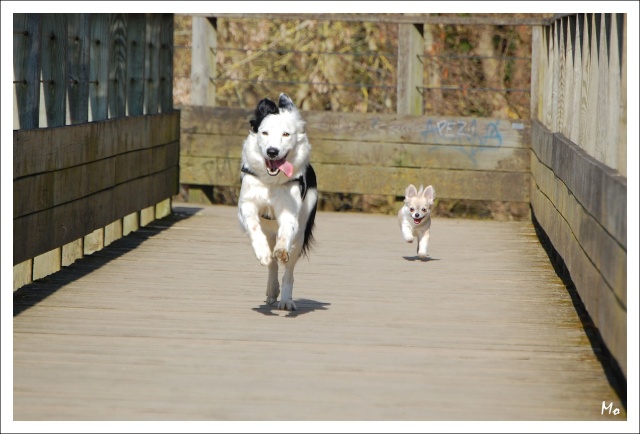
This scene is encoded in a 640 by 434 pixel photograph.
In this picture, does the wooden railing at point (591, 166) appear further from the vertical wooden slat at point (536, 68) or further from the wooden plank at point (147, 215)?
the wooden plank at point (147, 215)

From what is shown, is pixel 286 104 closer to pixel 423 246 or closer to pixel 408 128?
pixel 423 246

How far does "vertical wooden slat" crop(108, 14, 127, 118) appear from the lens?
12.0m

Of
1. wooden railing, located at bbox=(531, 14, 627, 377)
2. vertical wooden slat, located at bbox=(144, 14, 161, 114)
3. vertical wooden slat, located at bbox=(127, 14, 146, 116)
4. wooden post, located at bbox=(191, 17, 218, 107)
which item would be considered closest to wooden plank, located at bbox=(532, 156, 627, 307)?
wooden railing, located at bbox=(531, 14, 627, 377)

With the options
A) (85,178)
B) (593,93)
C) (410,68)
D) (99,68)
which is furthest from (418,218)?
(410,68)

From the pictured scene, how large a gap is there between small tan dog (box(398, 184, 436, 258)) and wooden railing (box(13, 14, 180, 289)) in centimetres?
275

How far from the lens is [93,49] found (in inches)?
449

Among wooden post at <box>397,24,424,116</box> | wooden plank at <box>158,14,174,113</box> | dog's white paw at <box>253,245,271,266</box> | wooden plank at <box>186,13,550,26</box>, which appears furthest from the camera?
wooden post at <box>397,24,424,116</box>

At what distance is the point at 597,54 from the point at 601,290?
8.54 ft

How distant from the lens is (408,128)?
50.1 feet

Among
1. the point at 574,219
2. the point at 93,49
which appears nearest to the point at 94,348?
the point at 574,219

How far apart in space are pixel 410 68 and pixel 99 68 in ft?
16.4

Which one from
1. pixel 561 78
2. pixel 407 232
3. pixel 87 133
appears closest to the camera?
pixel 87 133

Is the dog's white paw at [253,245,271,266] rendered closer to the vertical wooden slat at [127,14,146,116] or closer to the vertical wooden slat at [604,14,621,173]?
the vertical wooden slat at [604,14,621,173]

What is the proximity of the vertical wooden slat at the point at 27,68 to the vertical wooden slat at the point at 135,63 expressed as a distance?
11.3 ft
